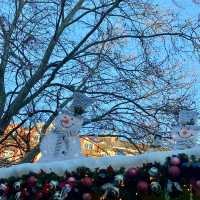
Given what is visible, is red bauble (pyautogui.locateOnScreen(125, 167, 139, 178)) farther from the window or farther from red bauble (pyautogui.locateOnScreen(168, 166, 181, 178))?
the window

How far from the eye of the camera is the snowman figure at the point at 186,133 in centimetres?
435

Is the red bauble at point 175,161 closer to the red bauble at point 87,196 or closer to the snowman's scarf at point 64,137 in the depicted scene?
the red bauble at point 87,196

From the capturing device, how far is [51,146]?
14.2ft

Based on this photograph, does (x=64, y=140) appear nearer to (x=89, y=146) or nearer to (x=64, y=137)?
(x=64, y=137)

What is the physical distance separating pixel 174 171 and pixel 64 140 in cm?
139

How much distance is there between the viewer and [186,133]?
4.41 m

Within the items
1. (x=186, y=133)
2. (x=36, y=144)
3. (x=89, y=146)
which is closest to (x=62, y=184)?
(x=186, y=133)

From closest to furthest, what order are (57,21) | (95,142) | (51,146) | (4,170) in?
(4,170), (51,146), (57,21), (95,142)

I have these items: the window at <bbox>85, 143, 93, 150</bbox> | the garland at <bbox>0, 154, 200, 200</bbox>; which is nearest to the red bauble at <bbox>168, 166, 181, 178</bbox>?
the garland at <bbox>0, 154, 200, 200</bbox>

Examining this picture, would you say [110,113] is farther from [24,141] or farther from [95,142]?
[24,141]

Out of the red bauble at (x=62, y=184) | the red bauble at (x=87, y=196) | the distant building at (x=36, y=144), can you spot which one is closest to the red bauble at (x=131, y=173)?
the red bauble at (x=87, y=196)

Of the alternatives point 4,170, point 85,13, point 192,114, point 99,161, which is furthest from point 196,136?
point 85,13

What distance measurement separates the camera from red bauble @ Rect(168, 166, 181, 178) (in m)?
3.14

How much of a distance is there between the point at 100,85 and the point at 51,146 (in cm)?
634
